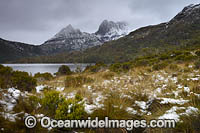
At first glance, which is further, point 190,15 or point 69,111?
point 190,15

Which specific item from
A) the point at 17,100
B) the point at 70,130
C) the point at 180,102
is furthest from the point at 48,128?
the point at 180,102

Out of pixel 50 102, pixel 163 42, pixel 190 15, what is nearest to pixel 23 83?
pixel 50 102

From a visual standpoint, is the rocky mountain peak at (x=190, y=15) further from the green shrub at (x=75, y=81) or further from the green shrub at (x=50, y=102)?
the green shrub at (x=50, y=102)

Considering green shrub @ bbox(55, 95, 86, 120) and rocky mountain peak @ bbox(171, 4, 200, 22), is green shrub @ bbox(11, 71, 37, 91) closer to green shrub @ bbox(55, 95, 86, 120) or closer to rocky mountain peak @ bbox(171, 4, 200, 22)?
green shrub @ bbox(55, 95, 86, 120)

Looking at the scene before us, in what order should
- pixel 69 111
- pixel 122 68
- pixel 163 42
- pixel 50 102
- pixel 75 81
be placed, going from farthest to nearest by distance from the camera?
pixel 163 42 < pixel 122 68 < pixel 75 81 < pixel 50 102 < pixel 69 111

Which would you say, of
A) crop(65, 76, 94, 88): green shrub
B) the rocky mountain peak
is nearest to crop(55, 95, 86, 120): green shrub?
crop(65, 76, 94, 88): green shrub

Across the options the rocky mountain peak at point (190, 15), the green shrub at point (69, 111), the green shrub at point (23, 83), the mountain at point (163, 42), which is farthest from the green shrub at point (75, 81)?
the rocky mountain peak at point (190, 15)

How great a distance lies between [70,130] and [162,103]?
1.87m

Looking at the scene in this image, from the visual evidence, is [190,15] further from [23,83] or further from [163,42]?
[23,83]

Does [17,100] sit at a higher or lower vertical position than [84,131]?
higher

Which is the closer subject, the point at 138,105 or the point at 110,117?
the point at 110,117

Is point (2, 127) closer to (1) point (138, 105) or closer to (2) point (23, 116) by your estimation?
(2) point (23, 116)

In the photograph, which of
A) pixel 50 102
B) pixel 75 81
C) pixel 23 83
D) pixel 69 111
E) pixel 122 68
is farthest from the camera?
pixel 122 68

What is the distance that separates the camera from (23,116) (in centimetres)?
154
